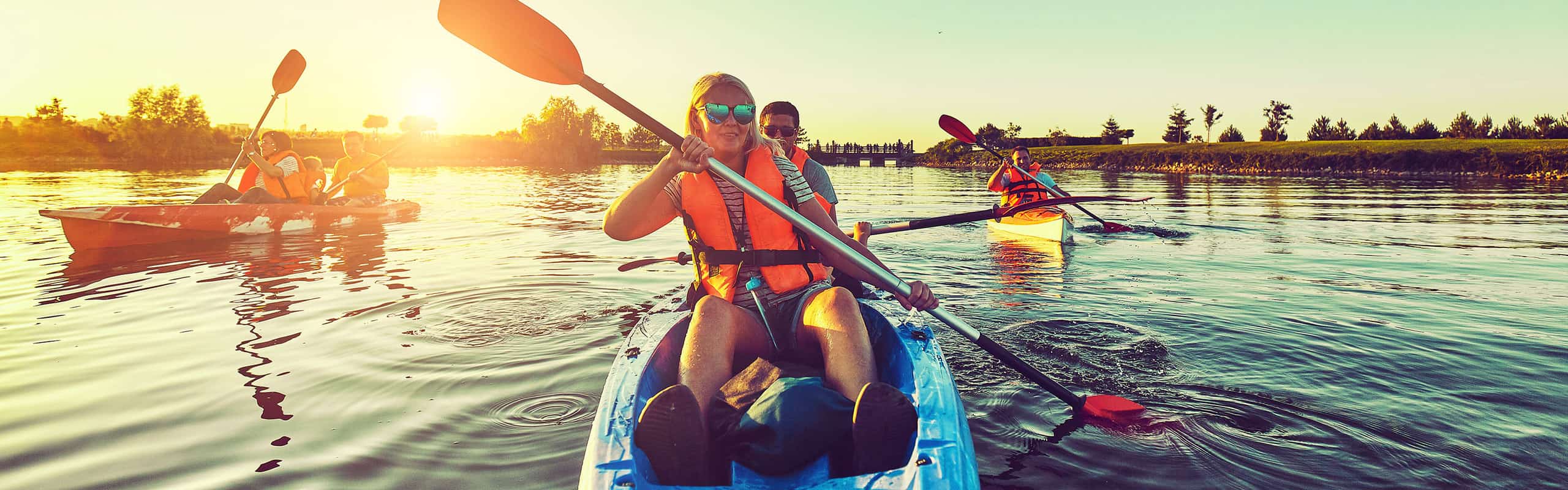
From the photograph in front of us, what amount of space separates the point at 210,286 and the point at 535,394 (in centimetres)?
547

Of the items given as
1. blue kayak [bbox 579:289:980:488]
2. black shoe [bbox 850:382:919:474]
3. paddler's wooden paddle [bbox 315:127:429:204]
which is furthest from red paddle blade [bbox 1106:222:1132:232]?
paddler's wooden paddle [bbox 315:127:429:204]

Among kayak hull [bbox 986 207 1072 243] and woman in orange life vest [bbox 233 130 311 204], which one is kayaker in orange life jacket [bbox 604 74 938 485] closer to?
kayak hull [bbox 986 207 1072 243]

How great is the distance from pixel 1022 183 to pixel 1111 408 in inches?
331

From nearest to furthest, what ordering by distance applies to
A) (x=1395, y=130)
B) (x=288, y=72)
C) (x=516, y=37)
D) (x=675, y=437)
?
(x=675, y=437) → (x=516, y=37) → (x=288, y=72) → (x=1395, y=130)

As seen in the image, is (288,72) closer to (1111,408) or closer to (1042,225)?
(1042,225)

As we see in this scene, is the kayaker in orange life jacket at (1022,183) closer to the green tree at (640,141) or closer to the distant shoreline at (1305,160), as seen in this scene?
the distant shoreline at (1305,160)

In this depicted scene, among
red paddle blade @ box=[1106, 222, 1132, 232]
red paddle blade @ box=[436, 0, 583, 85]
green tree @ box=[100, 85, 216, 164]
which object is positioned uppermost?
green tree @ box=[100, 85, 216, 164]

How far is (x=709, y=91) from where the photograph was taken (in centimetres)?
306

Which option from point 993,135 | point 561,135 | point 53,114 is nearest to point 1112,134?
point 993,135

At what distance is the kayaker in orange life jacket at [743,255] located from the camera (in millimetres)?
2713

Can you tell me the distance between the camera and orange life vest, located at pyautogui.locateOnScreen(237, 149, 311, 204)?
1235 cm

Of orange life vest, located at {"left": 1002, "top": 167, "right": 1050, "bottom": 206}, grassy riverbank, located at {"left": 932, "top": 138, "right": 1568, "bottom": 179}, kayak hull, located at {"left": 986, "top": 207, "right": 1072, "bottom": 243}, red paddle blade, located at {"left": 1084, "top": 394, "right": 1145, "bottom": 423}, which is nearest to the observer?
red paddle blade, located at {"left": 1084, "top": 394, "right": 1145, "bottom": 423}

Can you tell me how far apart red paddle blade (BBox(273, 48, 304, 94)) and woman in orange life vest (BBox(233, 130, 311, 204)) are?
1.26 metres

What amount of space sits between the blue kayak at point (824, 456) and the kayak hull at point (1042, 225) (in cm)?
749
